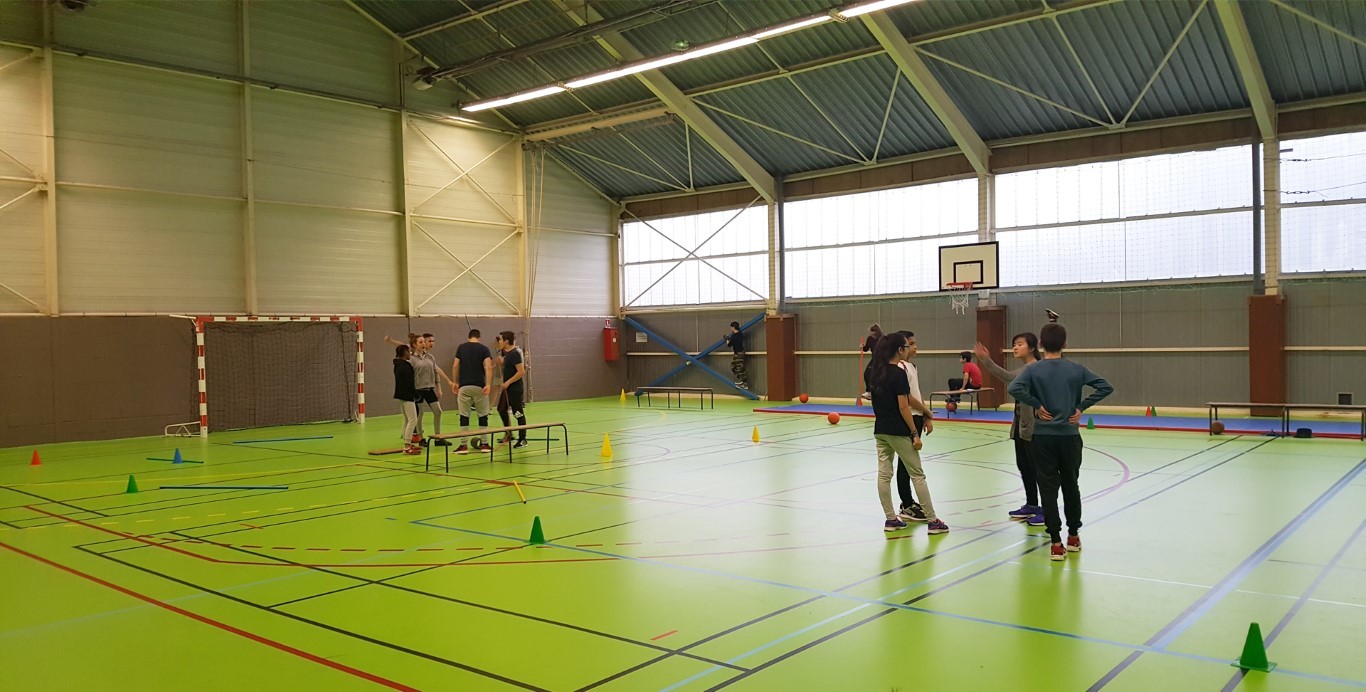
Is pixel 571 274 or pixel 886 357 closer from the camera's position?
pixel 886 357

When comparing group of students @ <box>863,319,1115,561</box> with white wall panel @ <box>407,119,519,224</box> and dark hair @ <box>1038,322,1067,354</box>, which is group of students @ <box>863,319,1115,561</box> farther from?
white wall panel @ <box>407,119,519,224</box>

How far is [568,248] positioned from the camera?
95.8 ft

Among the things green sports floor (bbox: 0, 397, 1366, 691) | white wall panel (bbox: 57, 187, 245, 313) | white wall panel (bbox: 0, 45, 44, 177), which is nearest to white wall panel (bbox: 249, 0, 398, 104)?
white wall panel (bbox: 57, 187, 245, 313)

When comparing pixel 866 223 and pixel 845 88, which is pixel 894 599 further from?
pixel 866 223

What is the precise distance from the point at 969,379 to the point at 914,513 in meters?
13.1

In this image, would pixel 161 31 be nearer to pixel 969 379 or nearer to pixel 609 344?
pixel 609 344

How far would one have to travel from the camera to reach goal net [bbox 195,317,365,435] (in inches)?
808

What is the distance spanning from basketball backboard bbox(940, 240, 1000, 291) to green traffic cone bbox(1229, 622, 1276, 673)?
17.5 metres

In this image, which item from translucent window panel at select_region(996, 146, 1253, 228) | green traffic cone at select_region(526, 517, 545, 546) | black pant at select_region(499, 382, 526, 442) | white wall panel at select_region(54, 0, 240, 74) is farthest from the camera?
translucent window panel at select_region(996, 146, 1253, 228)

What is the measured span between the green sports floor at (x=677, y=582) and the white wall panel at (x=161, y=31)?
11308mm

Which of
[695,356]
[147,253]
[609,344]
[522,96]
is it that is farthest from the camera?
[609,344]

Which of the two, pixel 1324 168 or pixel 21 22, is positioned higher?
pixel 21 22

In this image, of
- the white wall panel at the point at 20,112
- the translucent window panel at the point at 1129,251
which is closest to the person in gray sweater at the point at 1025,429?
the translucent window panel at the point at 1129,251

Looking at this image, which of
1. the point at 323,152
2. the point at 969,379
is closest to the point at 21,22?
the point at 323,152
